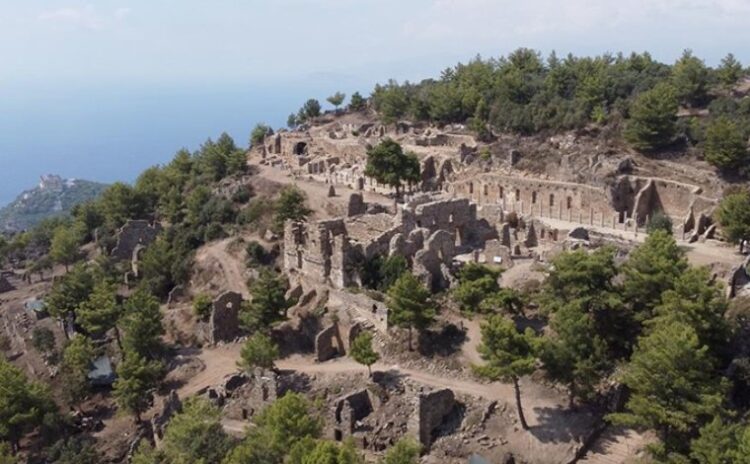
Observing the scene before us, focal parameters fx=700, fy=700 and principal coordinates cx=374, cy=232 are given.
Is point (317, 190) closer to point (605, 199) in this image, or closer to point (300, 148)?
point (300, 148)

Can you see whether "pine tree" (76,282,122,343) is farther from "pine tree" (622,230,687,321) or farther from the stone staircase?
"pine tree" (622,230,687,321)

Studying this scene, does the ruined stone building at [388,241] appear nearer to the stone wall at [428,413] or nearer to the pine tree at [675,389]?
the stone wall at [428,413]

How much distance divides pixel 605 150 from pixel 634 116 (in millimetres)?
4195

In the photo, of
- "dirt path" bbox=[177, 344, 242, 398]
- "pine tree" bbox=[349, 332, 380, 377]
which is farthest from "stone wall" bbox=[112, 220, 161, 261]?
"pine tree" bbox=[349, 332, 380, 377]

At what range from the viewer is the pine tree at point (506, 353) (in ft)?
107

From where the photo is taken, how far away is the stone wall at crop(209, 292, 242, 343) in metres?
49.0

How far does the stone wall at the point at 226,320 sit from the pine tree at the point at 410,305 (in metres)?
14.2

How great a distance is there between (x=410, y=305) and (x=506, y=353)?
800 centimetres

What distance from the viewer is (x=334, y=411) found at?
36.9 metres

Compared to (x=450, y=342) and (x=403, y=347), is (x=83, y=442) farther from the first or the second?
(x=450, y=342)

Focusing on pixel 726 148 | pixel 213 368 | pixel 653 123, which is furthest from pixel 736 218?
pixel 213 368

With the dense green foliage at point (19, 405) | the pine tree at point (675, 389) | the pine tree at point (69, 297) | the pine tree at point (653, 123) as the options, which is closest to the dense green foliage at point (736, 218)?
the pine tree at point (653, 123)

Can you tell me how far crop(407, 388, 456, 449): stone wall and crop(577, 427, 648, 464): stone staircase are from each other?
6.99 meters

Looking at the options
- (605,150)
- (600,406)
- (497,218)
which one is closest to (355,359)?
(600,406)
